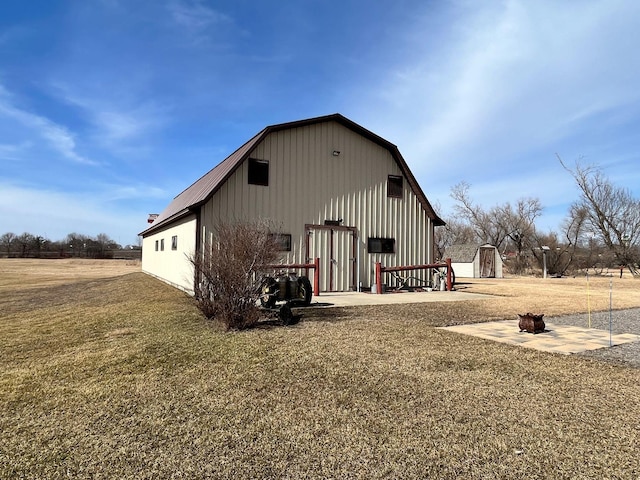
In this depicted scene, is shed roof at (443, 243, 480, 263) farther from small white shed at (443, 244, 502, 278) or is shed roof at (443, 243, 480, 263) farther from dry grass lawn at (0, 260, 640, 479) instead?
dry grass lawn at (0, 260, 640, 479)

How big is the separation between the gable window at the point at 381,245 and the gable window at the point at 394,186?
183 centimetres

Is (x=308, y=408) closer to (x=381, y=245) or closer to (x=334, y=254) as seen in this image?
(x=334, y=254)

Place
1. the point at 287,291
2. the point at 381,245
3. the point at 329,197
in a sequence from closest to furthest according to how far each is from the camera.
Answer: the point at 287,291 < the point at 329,197 < the point at 381,245

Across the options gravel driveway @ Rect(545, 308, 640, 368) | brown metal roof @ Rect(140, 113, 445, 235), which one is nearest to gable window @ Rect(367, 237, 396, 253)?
brown metal roof @ Rect(140, 113, 445, 235)

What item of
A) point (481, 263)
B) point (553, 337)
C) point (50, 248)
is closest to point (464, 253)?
point (481, 263)

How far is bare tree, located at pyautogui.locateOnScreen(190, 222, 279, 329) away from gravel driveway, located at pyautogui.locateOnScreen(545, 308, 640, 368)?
531cm

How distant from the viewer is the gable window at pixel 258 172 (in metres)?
13.2

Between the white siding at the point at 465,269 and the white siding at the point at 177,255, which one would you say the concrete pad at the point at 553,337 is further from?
the white siding at the point at 465,269

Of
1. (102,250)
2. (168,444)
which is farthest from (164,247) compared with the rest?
(102,250)

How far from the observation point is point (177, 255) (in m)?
15.6

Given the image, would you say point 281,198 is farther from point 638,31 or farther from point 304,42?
point 638,31

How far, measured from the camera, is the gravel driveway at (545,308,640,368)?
5.43 m

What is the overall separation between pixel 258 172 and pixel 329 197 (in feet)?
9.26

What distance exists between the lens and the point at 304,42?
486 inches
